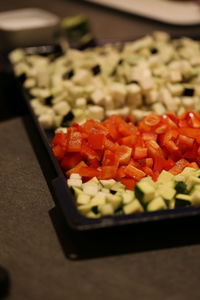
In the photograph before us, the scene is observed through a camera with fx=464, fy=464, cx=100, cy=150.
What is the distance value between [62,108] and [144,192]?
0.60m

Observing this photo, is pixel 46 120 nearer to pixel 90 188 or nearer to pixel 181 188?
pixel 90 188

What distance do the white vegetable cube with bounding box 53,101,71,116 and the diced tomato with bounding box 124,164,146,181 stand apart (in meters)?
0.42

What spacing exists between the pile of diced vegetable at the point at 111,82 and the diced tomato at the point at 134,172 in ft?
1.17

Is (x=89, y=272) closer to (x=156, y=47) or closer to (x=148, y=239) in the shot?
(x=148, y=239)

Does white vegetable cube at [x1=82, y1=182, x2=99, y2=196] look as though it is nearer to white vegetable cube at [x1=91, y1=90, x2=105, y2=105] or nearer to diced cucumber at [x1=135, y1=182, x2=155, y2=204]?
diced cucumber at [x1=135, y1=182, x2=155, y2=204]

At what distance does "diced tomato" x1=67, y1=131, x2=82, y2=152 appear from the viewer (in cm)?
127

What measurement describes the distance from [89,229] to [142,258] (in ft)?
0.48

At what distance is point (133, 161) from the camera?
4.18ft

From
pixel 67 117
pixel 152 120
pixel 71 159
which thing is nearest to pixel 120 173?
pixel 71 159

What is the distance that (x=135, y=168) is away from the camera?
1232 millimetres

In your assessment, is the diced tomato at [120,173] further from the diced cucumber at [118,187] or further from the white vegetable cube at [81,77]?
the white vegetable cube at [81,77]

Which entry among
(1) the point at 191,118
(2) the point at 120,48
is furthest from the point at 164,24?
(1) the point at 191,118

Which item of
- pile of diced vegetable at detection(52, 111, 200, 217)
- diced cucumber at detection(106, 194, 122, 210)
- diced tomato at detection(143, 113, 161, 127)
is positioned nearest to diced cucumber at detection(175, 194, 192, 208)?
pile of diced vegetable at detection(52, 111, 200, 217)

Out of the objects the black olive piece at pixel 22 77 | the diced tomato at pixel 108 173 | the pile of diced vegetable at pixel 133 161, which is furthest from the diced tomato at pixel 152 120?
the black olive piece at pixel 22 77
